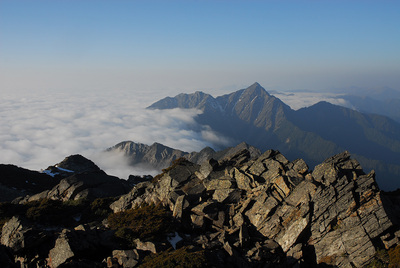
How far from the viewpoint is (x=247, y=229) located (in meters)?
27.5

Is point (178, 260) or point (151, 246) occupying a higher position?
point (178, 260)

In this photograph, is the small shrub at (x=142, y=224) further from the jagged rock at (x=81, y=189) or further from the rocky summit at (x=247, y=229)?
the jagged rock at (x=81, y=189)

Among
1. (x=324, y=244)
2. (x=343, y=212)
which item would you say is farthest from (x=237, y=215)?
(x=343, y=212)

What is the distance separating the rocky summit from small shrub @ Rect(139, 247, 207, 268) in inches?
3.3

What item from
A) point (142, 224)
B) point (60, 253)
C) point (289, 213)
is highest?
point (289, 213)

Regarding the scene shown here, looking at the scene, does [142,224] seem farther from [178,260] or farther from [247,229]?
[247,229]

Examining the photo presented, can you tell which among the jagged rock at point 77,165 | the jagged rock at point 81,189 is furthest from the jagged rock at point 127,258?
the jagged rock at point 77,165

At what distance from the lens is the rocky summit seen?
74.2 feet

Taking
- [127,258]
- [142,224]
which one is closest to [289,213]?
[142,224]

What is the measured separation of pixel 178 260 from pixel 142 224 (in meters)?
9.13

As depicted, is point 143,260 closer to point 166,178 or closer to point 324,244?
point 324,244

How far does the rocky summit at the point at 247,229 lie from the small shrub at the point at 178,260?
0.27ft

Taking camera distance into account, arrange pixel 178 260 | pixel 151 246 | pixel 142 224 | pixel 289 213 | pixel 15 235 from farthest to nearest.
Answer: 1. pixel 142 224
2. pixel 289 213
3. pixel 15 235
4. pixel 151 246
5. pixel 178 260

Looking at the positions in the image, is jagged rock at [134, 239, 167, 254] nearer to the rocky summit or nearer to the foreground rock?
the rocky summit
